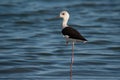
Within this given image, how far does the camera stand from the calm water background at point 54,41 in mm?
12398

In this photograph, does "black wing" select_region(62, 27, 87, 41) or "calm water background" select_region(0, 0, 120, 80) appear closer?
Answer: "black wing" select_region(62, 27, 87, 41)

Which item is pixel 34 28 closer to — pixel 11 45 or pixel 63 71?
pixel 11 45

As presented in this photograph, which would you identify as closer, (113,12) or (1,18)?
(1,18)

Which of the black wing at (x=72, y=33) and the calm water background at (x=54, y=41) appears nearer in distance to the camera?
the black wing at (x=72, y=33)

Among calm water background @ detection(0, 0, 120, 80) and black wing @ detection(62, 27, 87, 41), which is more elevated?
black wing @ detection(62, 27, 87, 41)

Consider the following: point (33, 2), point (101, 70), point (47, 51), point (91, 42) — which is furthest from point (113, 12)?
point (101, 70)

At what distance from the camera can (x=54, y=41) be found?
1684cm

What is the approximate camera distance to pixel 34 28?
1959 cm

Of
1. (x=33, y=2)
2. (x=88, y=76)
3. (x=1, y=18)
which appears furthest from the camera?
(x=33, y=2)

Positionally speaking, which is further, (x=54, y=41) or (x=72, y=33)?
(x=54, y=41)

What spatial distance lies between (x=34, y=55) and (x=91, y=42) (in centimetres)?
269

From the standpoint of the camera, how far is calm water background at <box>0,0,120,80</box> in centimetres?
1240

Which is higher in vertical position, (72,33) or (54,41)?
(72,33)

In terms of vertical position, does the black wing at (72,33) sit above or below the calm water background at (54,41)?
above
